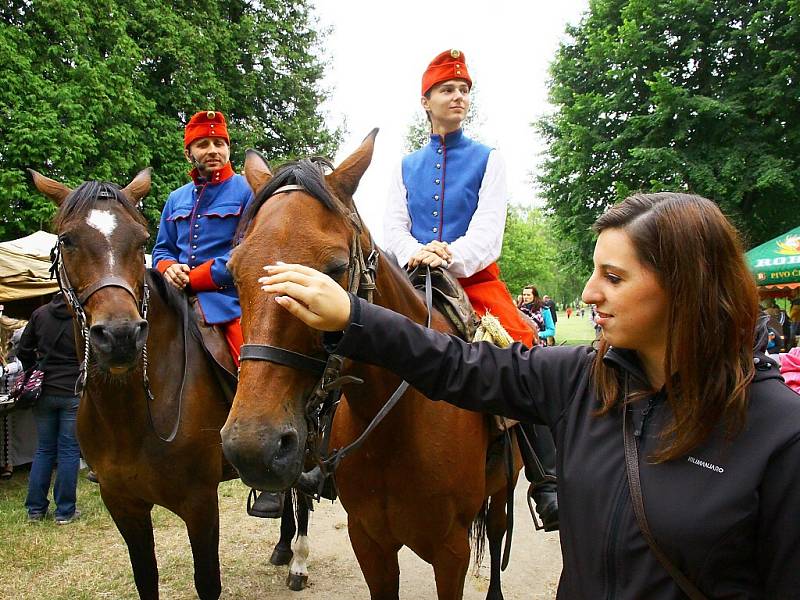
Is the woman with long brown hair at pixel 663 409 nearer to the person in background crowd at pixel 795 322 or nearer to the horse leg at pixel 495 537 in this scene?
the horse leg at pixel 495 537

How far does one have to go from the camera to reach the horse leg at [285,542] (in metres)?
4.99

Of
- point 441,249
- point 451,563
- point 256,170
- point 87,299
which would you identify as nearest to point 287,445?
point 256,170

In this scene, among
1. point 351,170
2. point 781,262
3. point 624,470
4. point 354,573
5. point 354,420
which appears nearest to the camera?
point 624,470

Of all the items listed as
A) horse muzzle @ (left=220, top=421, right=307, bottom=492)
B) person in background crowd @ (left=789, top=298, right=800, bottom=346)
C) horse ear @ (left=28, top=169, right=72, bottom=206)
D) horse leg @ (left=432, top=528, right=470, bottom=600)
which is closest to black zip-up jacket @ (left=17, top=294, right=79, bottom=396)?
horse ear @ (left=28, top=169, right=72, bottom=206)

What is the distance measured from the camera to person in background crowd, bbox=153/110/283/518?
378 centimetres

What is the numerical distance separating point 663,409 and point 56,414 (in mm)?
6636

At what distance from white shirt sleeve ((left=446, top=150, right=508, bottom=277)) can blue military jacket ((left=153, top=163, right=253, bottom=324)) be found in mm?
1636

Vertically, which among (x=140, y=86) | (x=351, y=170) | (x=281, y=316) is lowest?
(x=281, y=316)

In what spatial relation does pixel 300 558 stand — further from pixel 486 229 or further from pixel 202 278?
pixel 486 229

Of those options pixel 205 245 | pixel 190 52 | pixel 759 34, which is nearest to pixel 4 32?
pixel 190 52

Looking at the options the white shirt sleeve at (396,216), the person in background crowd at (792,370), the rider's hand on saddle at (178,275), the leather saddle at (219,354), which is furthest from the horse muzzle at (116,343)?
the person in background crowd at (792,370)

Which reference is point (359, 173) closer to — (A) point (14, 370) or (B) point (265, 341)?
(B) point (265, 341)

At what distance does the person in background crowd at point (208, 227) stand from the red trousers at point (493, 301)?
1.54 metres

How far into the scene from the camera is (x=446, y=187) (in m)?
3.25
